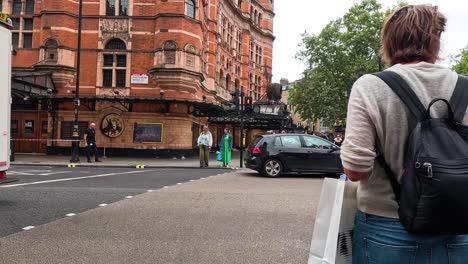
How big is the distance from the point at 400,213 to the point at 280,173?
1274cm

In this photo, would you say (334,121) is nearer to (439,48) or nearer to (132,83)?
(132,83)

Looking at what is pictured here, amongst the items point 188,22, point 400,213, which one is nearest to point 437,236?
point 400,213

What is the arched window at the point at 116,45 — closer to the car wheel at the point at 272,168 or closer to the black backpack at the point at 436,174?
the car wheel at the point at 272,168

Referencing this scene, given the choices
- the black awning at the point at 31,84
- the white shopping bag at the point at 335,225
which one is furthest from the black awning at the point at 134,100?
the white shopping bag at the point at 335,225

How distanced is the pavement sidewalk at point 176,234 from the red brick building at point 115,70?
17509 millimetres

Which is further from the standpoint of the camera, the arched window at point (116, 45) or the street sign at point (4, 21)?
the arched window at point (116, 45)

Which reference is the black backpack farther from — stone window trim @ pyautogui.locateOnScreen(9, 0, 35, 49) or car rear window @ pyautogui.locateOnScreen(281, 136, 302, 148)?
stone window trim @ pyautogui.locateOnScreen(9, 0, 35, 49)

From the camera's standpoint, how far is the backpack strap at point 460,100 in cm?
163

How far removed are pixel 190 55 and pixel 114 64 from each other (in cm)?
475

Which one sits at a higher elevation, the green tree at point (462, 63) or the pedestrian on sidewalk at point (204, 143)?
the green tree at point (462, 63)

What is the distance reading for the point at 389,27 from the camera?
189 cm

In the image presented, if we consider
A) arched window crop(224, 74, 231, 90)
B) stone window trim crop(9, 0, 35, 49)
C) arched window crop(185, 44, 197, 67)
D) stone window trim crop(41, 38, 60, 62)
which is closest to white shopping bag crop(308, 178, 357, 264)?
arched window crop(185, 44, 197, 67)

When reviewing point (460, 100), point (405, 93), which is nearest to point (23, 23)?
point (405, 93)

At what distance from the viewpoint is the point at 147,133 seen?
2603 centimetres
